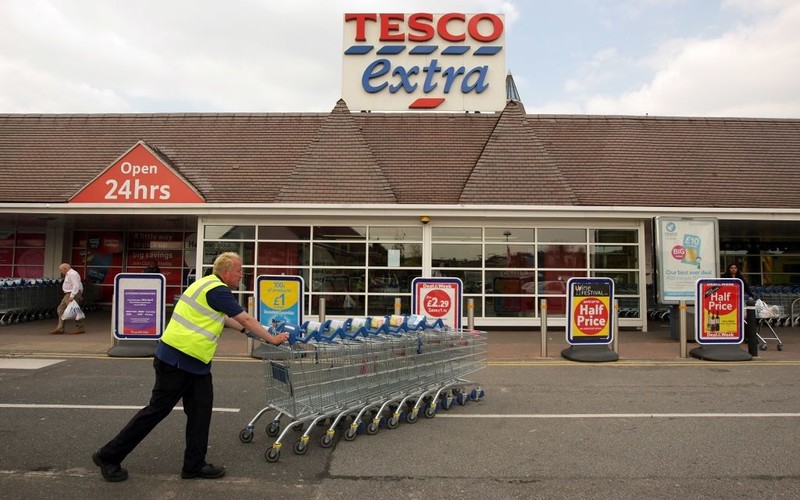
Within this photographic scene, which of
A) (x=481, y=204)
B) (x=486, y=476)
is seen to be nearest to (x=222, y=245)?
(x=481, y=204)

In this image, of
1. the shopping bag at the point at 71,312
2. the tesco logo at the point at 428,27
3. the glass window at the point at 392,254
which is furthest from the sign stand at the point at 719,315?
the shopping bag at the point at 71,312

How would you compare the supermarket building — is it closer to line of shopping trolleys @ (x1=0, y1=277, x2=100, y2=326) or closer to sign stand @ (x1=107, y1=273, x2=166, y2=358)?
line of shopping trolleys @ (x1=0, y1=277, x2=100, y2=326)

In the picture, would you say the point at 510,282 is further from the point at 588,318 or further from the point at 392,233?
the point at 588,318

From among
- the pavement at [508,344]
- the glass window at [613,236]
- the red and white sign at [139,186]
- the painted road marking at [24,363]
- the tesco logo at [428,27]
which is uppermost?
the tesco logo at [428,27]

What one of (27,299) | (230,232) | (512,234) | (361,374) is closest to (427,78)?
(512,234)

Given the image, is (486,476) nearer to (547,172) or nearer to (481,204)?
(481,204)

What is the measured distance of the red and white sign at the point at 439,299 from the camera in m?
10.1

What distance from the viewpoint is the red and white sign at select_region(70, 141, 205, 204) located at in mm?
13672

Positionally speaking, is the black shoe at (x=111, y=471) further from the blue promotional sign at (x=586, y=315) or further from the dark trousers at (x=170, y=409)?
the blue promotional sign at (x=586, y=315)

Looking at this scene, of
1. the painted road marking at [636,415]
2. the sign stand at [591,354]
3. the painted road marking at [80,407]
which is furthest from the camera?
the sign stand at [591,354]

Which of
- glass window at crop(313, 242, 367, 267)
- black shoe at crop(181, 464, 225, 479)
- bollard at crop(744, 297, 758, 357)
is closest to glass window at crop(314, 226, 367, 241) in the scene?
glass window at crop(313, 242, 367, 267)

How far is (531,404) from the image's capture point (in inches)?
269

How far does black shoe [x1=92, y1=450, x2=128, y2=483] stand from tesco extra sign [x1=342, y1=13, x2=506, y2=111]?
1507 centimetres

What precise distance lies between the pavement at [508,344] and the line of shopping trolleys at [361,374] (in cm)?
341
